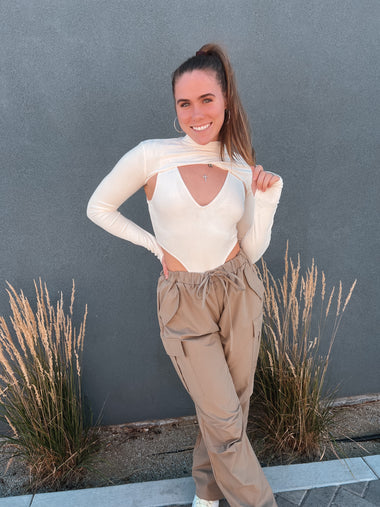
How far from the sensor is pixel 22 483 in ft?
7.75

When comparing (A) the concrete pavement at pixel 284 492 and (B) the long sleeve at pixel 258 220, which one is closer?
(B) the long sleeve at pixel 258 220

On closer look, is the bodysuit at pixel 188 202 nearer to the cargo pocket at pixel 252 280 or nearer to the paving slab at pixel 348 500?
the cargo pocket at pixel 252 280

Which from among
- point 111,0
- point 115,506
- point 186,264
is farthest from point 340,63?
point 115,506

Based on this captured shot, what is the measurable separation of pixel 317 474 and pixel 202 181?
5.36 feet

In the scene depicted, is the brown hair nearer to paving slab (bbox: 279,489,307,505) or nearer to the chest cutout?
the chest cutout

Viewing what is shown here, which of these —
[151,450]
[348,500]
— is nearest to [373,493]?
[348,500]

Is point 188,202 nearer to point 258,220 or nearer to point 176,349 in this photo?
point 258,220

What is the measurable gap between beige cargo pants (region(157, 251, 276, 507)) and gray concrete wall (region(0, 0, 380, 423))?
878mm

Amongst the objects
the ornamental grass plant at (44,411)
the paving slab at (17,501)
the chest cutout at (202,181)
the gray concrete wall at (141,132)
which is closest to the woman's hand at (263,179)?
the chest cutout at (202,181)

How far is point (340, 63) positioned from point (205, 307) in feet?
5.67

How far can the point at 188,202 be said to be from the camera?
1701 millimetres

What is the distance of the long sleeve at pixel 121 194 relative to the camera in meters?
1.74

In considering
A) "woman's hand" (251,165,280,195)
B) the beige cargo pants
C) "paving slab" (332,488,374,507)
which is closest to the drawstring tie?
the beige cargo pants

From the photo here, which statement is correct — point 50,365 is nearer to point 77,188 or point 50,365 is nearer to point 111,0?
point 77,188
